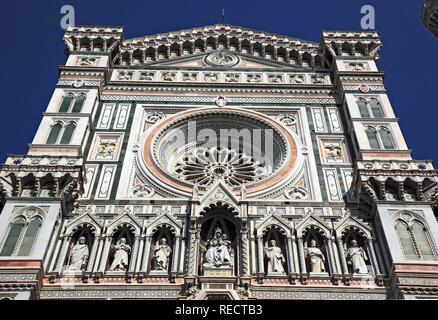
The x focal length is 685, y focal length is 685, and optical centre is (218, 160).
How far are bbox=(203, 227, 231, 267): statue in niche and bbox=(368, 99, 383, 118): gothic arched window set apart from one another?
555 centimetres

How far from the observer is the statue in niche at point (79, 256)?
1223 centimetres

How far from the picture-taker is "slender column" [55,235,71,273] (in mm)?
12125

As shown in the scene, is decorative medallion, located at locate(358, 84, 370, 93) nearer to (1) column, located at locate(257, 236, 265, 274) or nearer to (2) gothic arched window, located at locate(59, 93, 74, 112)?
(1) column, located at locate(257, 236, 265, 274)

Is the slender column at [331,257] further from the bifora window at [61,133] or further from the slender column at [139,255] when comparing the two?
the bifora window at [61,133]

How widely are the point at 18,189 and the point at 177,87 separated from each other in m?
5.97

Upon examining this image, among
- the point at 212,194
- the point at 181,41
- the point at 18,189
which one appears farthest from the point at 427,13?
the point at 18,189

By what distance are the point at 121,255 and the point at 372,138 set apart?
250 inches

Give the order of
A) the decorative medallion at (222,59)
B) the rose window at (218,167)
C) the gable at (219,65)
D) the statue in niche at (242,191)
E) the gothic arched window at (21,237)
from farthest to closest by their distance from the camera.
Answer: the decorative medallion at (222,59) → the gable at (219,65) → the rose window at (218,167) → the statue in niche at (242,191) → the gothic arched window at (21,237)

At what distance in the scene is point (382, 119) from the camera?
626 inches

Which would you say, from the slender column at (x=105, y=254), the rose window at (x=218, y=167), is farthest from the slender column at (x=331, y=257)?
the slender column at (x=105, y=254)

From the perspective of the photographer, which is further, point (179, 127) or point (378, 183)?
point (179, 127)

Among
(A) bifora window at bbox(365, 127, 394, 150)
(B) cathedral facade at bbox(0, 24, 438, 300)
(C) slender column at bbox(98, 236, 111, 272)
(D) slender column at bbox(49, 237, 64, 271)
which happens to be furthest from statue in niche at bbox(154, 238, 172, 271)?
(A) bifora window at bbox(365, 127, 394, 150)

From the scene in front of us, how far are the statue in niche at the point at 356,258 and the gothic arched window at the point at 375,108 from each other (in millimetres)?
4379

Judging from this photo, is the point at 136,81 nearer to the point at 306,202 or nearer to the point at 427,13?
the point at 306,202
